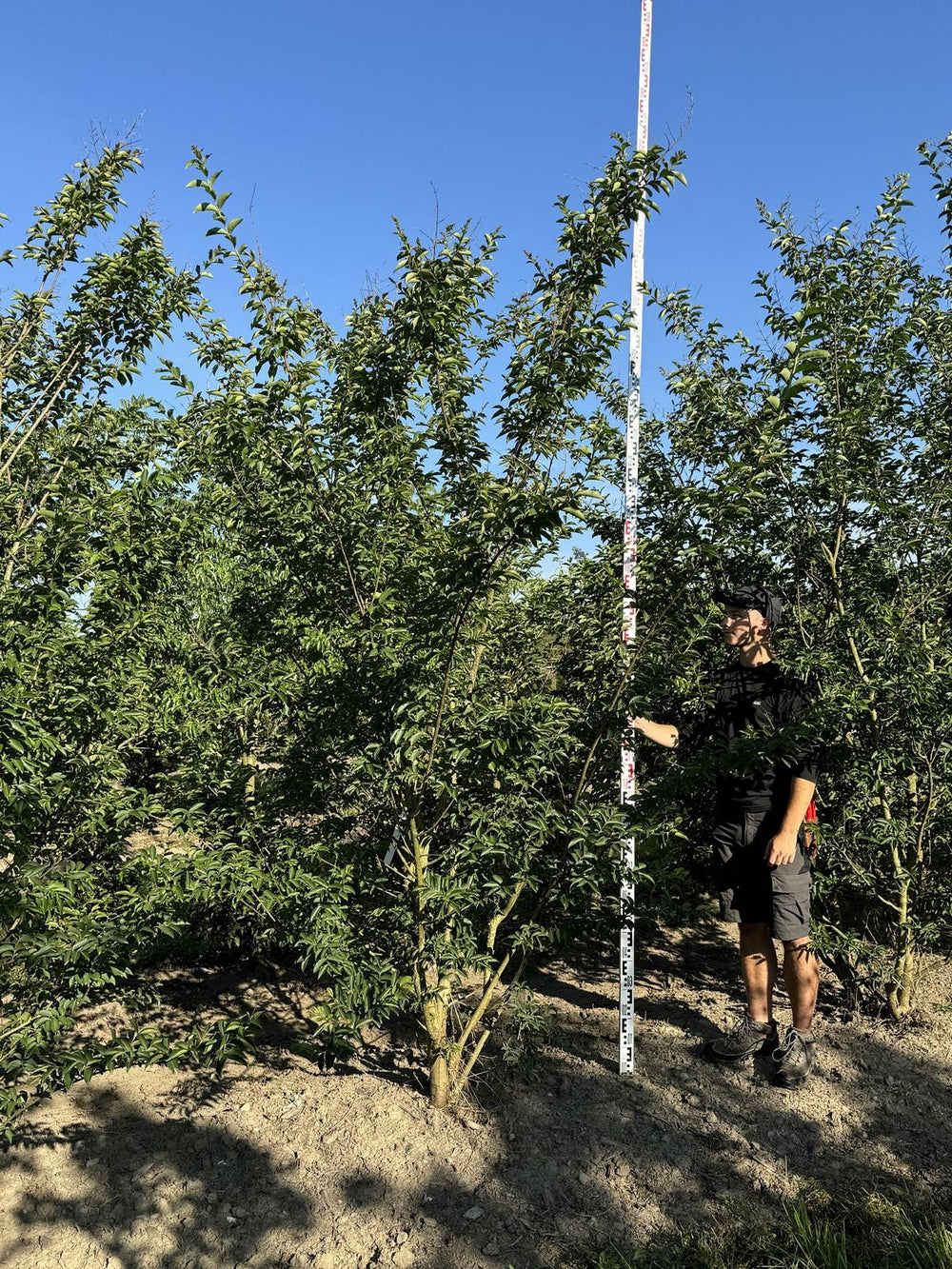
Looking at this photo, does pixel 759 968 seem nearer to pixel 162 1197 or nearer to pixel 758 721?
pixel 758 721

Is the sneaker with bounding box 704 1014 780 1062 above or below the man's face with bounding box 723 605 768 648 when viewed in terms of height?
below

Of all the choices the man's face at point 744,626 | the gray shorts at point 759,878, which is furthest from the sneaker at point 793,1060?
the man's face at point 744,626

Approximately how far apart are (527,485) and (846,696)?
5.86 feet

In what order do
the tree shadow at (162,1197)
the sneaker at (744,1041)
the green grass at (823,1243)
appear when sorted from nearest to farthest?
the green grass at (823,1243) → the tree shadow at (162,1197) → the sneaker at (744,1041)

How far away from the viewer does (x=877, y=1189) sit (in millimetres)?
3074

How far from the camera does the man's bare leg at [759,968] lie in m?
4.08

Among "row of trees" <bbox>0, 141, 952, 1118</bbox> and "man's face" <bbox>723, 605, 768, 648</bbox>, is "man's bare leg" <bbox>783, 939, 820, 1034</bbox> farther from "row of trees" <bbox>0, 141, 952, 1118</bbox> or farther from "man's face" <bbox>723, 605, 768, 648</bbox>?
"man's face" <bbox>723, 605, 768, 648</bbox>

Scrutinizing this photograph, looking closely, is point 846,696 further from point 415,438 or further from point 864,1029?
point 415,438

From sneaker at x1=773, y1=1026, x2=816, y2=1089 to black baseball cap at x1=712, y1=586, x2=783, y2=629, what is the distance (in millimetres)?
1882

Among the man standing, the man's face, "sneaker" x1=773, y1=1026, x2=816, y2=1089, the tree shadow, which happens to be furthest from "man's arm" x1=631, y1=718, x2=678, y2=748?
the tree shadow

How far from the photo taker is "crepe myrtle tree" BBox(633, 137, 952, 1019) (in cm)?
399

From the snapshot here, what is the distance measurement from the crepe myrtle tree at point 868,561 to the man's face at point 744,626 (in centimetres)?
24

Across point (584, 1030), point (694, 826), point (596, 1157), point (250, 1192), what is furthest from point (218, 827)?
point (694, 826)

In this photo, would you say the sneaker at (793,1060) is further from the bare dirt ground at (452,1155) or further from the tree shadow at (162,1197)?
the tree shadow at (162,1197)
